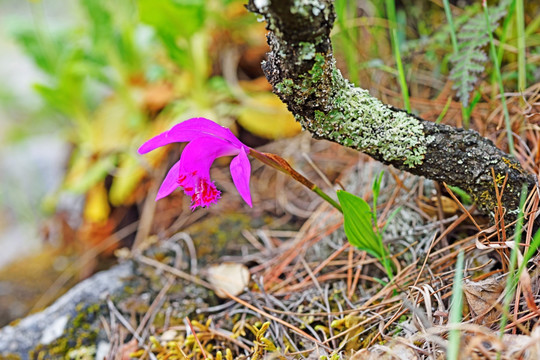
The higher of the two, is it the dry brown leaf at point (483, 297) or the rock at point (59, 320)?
the dry brown leaf at point (483, 297)

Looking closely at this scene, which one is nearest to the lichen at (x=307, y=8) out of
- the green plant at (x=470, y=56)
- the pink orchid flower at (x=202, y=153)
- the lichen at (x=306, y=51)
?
the lichen at (x=306, y=51)

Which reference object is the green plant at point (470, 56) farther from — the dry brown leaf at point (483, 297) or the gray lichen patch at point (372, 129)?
the dry brown leaf at point (483, 297)

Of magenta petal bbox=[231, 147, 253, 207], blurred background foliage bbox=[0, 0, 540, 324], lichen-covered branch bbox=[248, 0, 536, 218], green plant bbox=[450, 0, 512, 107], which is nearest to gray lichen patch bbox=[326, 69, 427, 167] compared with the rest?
lichen-covered branch bbox=[248, 0, 536, 218]

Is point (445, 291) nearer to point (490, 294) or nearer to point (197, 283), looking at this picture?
point (490, 294)

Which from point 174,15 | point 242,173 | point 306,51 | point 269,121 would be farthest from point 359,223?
point 174,15

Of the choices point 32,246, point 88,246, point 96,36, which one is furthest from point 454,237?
point 32,246
